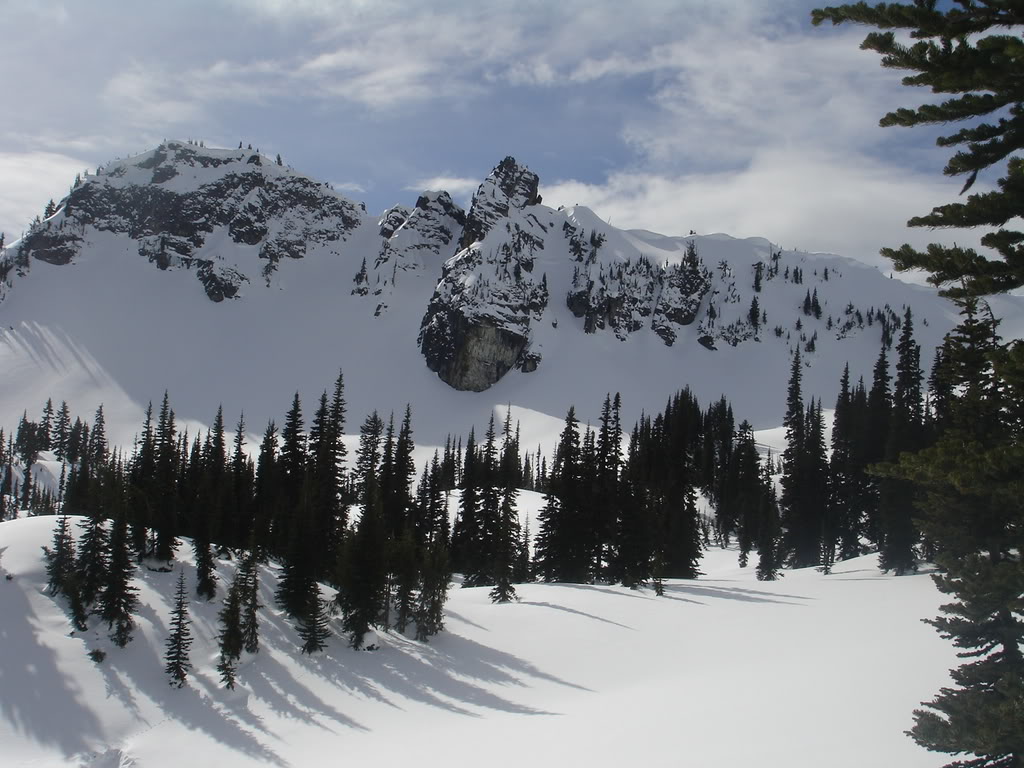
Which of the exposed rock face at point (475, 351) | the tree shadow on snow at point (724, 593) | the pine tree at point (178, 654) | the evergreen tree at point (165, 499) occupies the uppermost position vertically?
the exposed rock face at point (475, 351)

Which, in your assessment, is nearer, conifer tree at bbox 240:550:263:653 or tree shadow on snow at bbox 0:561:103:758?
tree shadow on snow at bbox 0:561:103:758

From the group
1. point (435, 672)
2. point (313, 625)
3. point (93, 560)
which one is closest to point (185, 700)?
point (313, 625)

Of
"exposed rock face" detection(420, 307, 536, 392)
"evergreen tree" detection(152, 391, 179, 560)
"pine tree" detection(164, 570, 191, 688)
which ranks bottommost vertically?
"pine tree" detection(164, 570, 191, 688)

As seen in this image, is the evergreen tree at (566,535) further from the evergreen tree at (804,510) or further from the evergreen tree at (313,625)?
the evergreen tree at (804,510)

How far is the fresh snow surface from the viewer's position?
17578mm

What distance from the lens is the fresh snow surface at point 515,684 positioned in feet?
57.7

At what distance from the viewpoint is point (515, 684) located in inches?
1118

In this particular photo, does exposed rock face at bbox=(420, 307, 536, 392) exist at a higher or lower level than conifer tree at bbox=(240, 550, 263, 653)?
higher

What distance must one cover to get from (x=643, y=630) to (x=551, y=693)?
6.63 metres

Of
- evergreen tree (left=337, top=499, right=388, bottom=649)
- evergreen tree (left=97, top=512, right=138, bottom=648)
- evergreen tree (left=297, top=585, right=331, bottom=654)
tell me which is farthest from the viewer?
evergreen tree (left=337, top=499, right=388, bottom=649)

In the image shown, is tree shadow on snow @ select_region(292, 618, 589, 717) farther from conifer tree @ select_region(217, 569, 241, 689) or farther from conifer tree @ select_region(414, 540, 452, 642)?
conifer tree @ select_region(217, 569, 241, 689)

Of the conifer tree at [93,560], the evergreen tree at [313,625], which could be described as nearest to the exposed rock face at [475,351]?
the evergreen tree at [313,625]

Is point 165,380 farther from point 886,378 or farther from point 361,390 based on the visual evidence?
point 886,378

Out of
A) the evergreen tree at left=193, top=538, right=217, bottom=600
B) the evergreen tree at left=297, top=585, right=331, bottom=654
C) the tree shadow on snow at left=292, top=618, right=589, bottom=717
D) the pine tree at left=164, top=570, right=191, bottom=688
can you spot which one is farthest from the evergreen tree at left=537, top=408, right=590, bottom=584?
the pine tree at left=164, top=570, right=191, bottom=688
